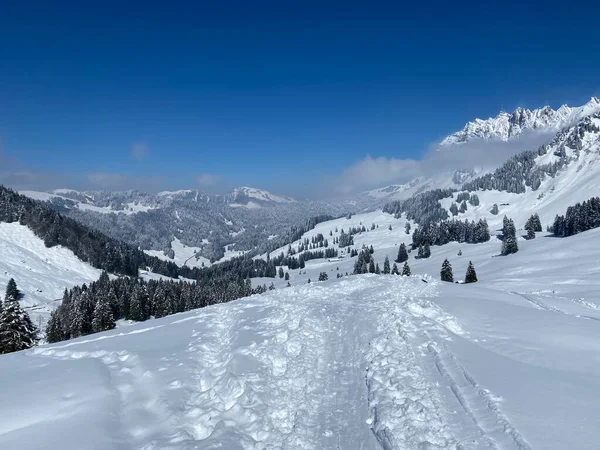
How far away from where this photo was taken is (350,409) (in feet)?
38.0

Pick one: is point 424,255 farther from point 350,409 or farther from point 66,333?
point 350,409

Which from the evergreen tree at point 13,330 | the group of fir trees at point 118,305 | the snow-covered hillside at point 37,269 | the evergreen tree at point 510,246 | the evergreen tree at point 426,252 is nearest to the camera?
the evergreen tree at point 13,330

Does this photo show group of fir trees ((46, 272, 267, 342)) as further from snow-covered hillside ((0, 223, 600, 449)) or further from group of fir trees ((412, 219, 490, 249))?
group of fir trees ((412, 219, 490, 249))

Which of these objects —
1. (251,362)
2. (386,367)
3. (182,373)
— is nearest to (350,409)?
(386,367)

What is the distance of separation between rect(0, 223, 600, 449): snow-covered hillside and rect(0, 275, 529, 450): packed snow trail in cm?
6

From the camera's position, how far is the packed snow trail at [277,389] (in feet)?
31.4

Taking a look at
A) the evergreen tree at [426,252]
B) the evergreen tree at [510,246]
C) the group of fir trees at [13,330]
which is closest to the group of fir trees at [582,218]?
the evergreen tree at [510,246]

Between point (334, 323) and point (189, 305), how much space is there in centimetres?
7224

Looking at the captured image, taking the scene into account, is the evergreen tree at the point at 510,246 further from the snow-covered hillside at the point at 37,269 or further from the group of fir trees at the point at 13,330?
the snow-covered hillside at the point at 37,269

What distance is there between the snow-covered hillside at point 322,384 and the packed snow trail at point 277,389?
0.06 metres

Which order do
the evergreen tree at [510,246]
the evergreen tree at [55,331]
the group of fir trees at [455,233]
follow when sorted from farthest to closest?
the group of fir trees at [455,233] → the evergreen tree at [510,246] → the evergreen tree at [55,331]

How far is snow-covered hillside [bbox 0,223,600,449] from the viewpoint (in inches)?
373

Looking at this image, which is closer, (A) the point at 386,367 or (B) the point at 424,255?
(A) the point at 386,367

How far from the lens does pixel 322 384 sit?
44.6ft
